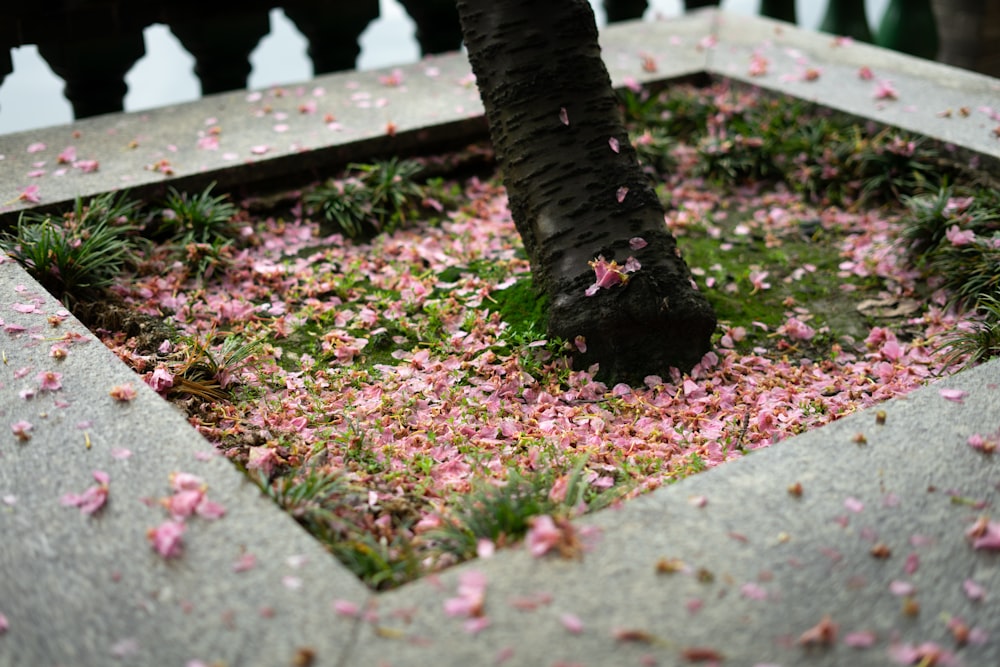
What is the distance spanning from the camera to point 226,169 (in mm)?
4078

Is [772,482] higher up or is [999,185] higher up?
[772,482]

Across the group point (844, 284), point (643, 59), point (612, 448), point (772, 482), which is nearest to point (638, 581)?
point (772, 482)

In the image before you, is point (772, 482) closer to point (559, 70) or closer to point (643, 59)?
point (559, 70)

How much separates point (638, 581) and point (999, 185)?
302 cm

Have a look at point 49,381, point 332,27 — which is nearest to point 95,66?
point 332,27

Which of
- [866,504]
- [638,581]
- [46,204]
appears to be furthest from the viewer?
[46,204]

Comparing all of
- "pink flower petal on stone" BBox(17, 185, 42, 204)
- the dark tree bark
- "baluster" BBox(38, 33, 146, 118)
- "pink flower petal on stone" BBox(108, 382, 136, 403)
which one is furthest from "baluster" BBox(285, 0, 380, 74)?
"pink flower petal on stone" BBox(108, 382, 136, 403)

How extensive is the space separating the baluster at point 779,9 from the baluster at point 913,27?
0.65 metres

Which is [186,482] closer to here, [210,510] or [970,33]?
[210,510]

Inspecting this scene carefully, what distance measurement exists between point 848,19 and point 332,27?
363 cm

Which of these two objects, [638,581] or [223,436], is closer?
[638,581]

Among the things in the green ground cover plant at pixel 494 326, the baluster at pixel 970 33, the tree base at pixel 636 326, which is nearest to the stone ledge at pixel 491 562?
the green ground cover plant at pixel 494 326

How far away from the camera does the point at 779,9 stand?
7004 millimetres

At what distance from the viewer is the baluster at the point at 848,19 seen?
6766mm
